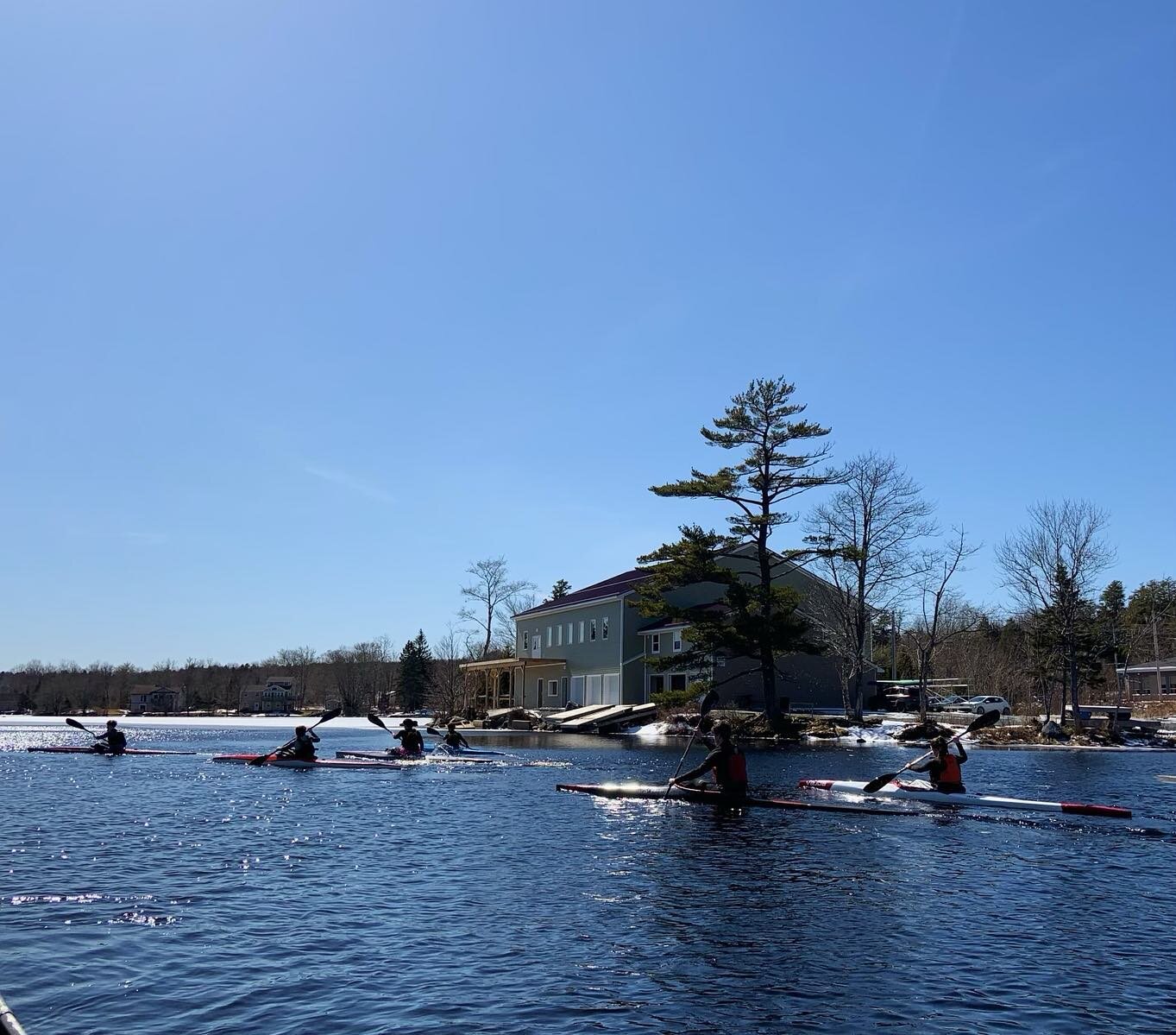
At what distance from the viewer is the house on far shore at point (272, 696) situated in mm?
134375

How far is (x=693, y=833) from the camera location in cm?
1759

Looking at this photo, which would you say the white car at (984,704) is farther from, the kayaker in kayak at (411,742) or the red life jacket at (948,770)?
the red life jacket at (948,770)

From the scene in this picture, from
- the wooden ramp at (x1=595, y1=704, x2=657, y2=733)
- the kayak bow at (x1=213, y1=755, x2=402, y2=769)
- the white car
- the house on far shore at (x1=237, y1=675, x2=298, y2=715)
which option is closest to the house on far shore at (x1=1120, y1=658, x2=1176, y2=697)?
the white car

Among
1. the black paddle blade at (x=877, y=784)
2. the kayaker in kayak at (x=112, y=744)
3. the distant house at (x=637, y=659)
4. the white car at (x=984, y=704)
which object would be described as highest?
the distant house at (x=637, y=659)

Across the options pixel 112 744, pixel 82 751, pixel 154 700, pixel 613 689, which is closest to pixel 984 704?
pixel 613 689

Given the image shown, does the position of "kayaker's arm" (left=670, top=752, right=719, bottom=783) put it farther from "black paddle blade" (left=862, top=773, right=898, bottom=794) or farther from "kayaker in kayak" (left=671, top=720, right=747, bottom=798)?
"black paddle blade" (left=862, top=773, right=898, bottom=794)

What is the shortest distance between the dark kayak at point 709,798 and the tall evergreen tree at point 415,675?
75.9 metres

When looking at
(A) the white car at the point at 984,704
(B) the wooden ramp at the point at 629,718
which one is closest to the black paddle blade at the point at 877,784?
(A) the white car at the point at 984,704

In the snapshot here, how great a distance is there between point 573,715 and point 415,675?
4368 centimetres

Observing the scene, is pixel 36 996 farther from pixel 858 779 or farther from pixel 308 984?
pixel 858 779

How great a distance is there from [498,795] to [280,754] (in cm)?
1159

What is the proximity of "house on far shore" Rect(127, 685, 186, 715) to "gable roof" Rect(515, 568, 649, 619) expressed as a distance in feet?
308

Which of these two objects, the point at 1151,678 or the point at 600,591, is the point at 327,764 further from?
the point at 1151,678

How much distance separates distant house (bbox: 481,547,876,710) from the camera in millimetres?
57031
